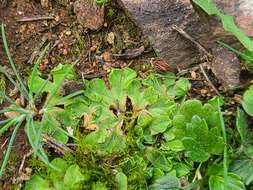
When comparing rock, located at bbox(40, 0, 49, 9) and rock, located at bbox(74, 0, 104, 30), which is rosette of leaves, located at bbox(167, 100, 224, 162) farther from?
rock, located at bbox(40, 0, 49, 9)

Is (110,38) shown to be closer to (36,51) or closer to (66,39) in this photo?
(66,39)

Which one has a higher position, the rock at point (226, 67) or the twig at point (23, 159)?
the rock at point (226, 67)

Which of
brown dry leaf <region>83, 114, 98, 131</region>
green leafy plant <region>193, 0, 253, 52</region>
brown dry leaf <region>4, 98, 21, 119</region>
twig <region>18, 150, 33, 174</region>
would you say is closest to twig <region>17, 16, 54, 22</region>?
brown dry leaf <region>4, 98, 21, 119</region>

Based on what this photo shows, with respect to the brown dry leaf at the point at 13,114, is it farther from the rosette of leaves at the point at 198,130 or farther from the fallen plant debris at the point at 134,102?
the rosette of leaves at the point at 198,130

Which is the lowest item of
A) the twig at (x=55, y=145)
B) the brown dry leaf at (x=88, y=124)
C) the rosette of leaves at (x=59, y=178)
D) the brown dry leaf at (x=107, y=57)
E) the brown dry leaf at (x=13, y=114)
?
the rosette of leaves at (x=59, y=178)

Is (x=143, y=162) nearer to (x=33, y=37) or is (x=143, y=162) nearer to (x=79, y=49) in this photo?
(x=79, y=49)

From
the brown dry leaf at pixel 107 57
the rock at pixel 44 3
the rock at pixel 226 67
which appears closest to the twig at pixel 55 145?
the brown dry leaf at pixel 107 57
